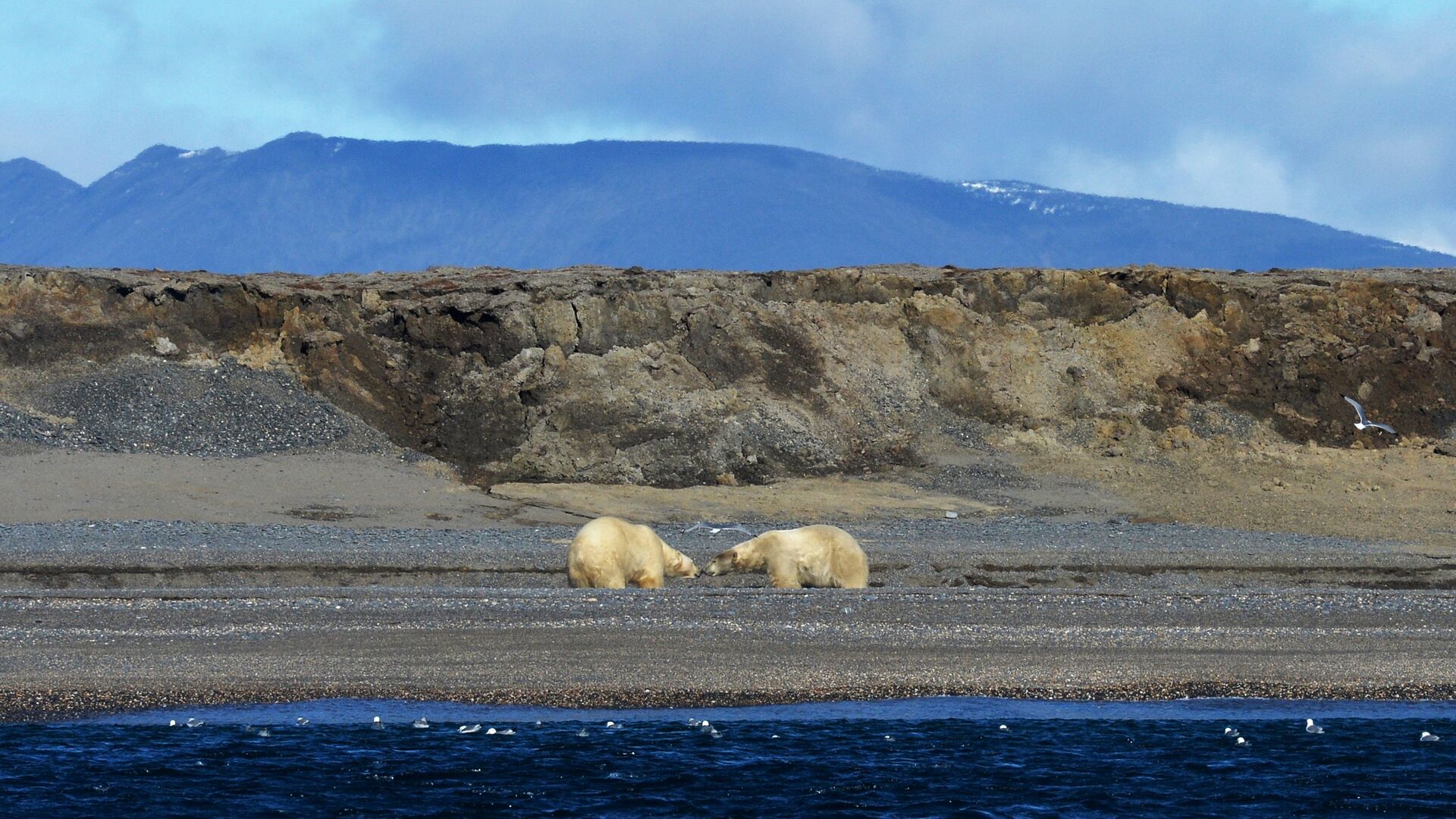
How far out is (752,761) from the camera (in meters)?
11.1

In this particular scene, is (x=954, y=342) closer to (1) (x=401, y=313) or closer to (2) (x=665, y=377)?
(2) (x=665, y=377)

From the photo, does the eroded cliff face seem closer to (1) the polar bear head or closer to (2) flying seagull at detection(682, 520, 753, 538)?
(2) flying seagull at detection(682, 520, 753, 538)


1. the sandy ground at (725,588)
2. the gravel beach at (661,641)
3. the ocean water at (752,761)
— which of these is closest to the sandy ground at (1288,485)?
the sandy ground at (725,588)

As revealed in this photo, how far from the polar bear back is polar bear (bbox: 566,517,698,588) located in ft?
4.38

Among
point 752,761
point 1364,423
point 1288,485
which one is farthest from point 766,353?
point 752,761

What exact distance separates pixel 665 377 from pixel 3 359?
13.5m

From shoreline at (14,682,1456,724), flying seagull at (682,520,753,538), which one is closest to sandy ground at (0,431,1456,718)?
shoreline at (14,682,1456,724)

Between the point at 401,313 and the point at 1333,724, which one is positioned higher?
the point at 401,313

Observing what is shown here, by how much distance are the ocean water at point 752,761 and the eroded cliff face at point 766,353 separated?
55.1 feet

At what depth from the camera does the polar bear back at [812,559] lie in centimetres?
1788

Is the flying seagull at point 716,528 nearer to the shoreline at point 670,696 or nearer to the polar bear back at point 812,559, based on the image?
the polar bear back at point 812,559

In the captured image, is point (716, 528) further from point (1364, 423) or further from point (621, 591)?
point (1364, 423)

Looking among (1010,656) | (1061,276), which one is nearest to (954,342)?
(1061,276)

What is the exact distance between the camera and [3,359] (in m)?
31.0
